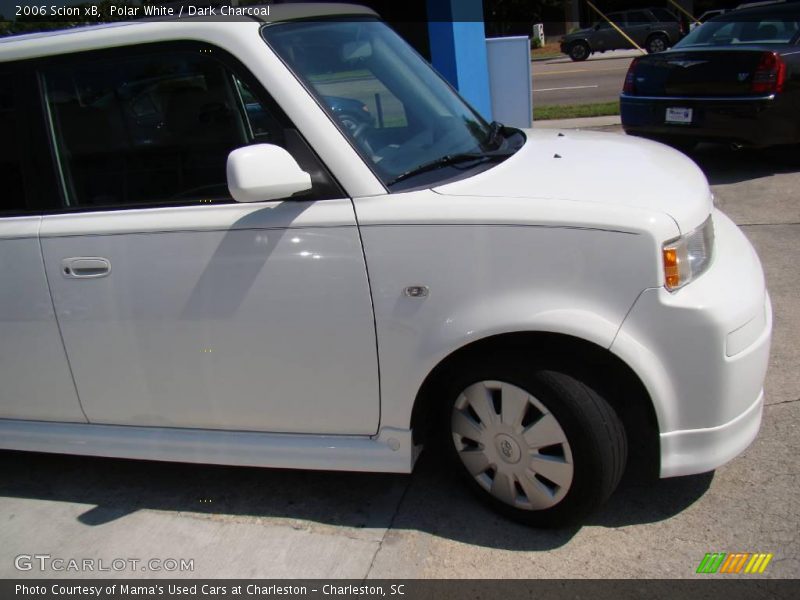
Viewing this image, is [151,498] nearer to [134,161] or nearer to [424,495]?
[424,495]

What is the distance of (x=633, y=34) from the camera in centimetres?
2864

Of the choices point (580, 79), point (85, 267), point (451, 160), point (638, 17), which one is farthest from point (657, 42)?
point (85, 267)

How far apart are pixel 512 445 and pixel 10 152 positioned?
90.7 inches

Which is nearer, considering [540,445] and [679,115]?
[540,445]

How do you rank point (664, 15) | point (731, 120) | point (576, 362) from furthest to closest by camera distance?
point (664, 15)
point (731, 120)
point (576, 362)

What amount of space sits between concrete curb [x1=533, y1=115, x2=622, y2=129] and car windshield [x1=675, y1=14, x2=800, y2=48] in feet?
7.04

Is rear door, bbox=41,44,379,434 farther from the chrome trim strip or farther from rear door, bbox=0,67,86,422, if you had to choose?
the chrome trim strip

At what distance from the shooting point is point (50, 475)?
→ 3754 mm

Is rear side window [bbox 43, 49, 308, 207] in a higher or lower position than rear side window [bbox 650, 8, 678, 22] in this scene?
higher

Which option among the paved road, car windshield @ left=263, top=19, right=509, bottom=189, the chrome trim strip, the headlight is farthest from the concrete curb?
the headlight

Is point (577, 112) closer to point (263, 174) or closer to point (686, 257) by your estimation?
point (686, 257)

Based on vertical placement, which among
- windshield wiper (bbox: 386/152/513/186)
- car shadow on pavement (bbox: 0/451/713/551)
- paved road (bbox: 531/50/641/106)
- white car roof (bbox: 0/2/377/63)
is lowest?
paved road (bbox: 531/50/641/106)

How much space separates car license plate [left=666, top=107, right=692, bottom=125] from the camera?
7.66 metres

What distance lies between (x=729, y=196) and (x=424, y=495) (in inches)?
198
